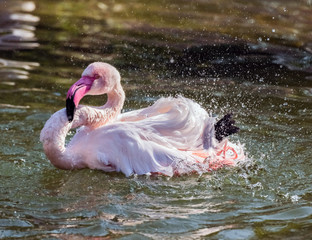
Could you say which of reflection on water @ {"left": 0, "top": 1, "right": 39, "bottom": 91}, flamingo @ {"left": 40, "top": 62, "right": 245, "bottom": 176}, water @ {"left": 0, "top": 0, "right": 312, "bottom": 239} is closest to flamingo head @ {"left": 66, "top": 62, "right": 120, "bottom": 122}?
flamingo @ {"left": 40, "top": 62, "right": 245, "bottom": 176}

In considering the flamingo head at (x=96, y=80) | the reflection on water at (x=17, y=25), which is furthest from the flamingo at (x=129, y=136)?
the reflection on water at (x=17, y=25)

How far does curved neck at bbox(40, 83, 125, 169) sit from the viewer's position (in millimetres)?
5480

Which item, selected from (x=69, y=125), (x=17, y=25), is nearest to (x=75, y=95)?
(x=69, y=125)

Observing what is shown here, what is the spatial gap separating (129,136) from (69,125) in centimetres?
58

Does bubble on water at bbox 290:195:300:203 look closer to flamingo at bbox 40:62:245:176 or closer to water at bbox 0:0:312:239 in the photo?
water at bbox 0:0:312:239

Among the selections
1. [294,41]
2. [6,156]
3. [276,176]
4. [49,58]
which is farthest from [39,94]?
[294,41]

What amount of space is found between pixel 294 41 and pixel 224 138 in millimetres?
5166

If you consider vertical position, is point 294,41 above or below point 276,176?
above

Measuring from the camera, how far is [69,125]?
5586mm

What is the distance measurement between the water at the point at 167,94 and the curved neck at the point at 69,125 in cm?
19

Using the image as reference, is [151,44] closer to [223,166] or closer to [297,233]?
[223,166]

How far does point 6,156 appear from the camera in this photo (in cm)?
622

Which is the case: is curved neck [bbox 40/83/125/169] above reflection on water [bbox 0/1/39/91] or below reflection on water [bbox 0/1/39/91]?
below

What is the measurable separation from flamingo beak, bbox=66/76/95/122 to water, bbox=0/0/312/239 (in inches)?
24.9
